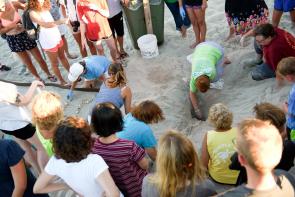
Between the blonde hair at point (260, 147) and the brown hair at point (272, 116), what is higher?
the blonde hair at point (260, 147)

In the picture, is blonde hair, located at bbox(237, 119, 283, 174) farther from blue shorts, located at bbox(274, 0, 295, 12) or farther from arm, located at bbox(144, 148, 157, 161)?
blue shorts, located at bbox(274, 0, 295, 12)

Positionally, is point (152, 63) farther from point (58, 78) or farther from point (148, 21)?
point (58, 78)

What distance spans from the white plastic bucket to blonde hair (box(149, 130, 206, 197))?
3.58 metres

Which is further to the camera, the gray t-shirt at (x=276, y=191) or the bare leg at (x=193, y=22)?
the bare leg at (x=193, y=22)

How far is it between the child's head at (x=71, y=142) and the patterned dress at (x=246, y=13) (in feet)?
10.5

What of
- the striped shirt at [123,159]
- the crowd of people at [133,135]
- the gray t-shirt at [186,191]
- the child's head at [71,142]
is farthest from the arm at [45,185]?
the gray t-shirt at [186,191]

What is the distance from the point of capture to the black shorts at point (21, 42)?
491cm

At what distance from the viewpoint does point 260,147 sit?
63.4 inches

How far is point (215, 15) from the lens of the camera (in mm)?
6188

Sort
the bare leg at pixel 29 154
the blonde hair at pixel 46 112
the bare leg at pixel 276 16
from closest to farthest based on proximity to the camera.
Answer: the blonde hair at pixel 46 112, the bare leg at pixel 29 154, the bare leg at pixel 276 16

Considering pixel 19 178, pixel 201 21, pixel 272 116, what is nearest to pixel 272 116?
pixel 272 116

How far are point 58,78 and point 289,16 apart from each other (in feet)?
11.7

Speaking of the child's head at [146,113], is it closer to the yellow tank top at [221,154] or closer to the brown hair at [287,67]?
the yellow tank top at [221,154]

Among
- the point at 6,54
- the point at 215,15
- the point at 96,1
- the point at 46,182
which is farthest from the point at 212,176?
the point at 6,54
